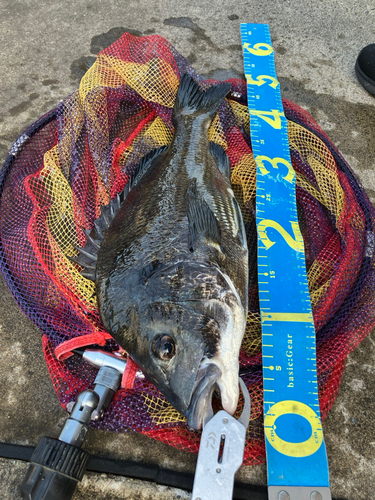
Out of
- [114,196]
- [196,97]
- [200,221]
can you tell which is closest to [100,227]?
[114,196]

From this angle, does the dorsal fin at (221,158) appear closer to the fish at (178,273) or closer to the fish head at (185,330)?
the fish at (178,273)

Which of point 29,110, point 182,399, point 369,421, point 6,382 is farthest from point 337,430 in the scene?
point 29,110

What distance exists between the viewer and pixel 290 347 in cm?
210

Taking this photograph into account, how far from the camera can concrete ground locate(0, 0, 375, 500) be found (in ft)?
6.61

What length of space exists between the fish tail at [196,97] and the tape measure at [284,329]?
38cm

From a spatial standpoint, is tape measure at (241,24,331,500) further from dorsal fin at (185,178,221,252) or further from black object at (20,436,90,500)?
black object at (20,436,90,500)

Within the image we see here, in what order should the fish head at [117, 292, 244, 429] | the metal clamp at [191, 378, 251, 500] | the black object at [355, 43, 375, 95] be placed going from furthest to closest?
the black object at [355, 43, 375, 95]
the fish head at [117, 292, 244, 429]
the metal clamp at [191, 378, 251, 500]

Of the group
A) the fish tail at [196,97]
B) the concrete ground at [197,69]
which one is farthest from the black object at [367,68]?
the fish tail at [196,97]

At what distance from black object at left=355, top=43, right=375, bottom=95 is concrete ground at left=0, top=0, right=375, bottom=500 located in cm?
9

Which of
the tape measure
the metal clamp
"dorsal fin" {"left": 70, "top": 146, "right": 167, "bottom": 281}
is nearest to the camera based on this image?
the metal clamp

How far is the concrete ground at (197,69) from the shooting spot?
2014mm

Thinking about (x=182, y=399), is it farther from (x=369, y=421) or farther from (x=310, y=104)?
(x=310, y=104)

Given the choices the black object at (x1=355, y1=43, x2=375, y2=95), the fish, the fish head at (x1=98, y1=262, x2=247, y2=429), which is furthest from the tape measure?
the black object at (x1=355, y1=43, x2=375, y2=95)

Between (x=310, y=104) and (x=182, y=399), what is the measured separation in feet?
11.5
